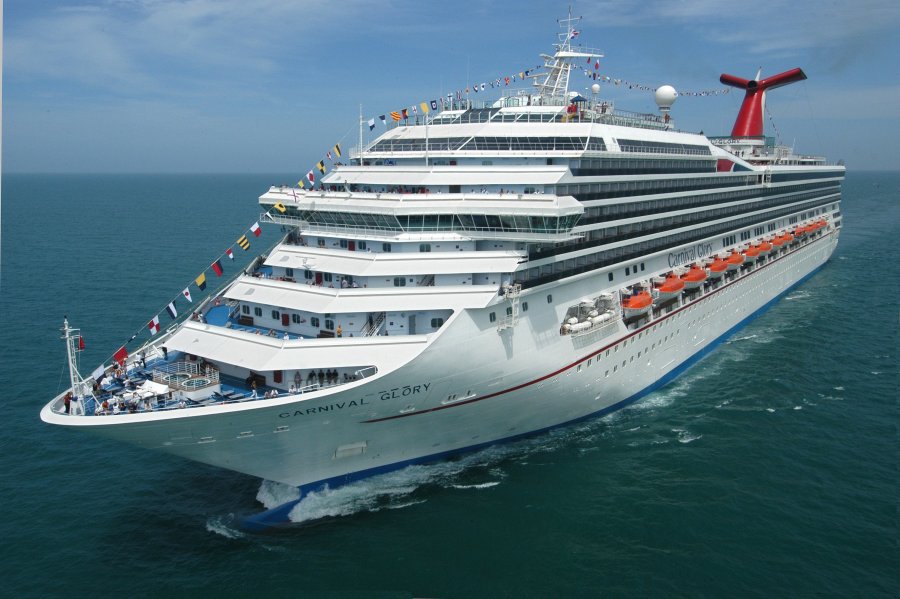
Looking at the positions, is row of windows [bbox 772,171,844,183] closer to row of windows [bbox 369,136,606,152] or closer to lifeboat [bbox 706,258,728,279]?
lifeboat [bbox 706,258,728,279]

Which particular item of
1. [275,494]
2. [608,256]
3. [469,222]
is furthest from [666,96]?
[275,494]

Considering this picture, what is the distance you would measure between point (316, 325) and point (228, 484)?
7.11 m

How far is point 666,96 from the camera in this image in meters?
47.2

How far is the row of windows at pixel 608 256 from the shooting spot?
2583 cm

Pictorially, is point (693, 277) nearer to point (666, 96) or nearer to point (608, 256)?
point (608, 256)

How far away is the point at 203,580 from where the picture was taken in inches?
786

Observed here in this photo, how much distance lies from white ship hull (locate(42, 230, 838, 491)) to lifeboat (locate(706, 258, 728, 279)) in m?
9.73

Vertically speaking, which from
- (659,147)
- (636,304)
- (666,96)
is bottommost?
(636,304)

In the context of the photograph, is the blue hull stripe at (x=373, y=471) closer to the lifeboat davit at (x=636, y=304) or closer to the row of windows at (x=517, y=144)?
the lifeboat davit at (x=636, y=304)

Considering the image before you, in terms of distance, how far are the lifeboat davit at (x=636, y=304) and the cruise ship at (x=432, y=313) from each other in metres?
0.11

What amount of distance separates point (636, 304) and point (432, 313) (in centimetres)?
1113

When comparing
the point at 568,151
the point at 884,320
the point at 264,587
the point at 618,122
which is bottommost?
the point at 264,587

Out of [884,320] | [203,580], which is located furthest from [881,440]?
[203,580]

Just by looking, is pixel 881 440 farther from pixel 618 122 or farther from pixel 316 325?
pixel 316 325
